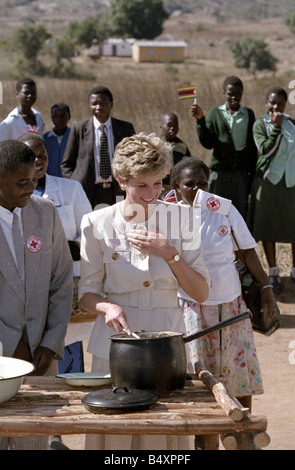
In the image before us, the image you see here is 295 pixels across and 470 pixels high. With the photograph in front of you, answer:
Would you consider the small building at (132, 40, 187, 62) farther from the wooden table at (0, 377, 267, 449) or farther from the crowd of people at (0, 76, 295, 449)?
the wooden table at (0, 377, 267, 449)

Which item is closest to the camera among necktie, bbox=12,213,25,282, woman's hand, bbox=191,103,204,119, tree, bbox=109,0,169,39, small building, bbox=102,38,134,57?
necktie, bbox=12,213,25,282

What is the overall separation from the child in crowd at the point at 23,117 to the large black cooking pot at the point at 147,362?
5.91 m

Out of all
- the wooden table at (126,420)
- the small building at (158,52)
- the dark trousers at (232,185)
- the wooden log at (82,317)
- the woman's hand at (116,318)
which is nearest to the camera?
the wooden table at (126,420)

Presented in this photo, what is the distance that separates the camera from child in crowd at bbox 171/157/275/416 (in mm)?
4473

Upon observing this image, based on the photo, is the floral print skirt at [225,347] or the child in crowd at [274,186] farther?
the child in crowd at [274,186]

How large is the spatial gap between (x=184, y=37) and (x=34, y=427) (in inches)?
2731

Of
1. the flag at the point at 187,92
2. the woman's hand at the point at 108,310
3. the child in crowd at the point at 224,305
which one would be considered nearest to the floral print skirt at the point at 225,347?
the child in crowd at the point at 224,305

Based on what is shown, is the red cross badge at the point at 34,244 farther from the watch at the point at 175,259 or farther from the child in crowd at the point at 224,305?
the child in crowd at the point at 224,305

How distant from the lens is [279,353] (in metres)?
7.37

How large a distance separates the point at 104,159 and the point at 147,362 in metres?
4.94

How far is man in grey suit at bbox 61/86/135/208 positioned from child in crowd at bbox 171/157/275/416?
10.3 feet

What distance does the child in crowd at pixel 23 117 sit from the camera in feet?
28.1

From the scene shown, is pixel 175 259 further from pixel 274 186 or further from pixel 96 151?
pixel 274 186

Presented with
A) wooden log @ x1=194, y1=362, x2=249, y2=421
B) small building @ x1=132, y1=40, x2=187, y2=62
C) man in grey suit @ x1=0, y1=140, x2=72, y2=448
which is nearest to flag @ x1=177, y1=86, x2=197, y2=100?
man in grey suit @ x1=0, y1=140, x2=72, y2=448
